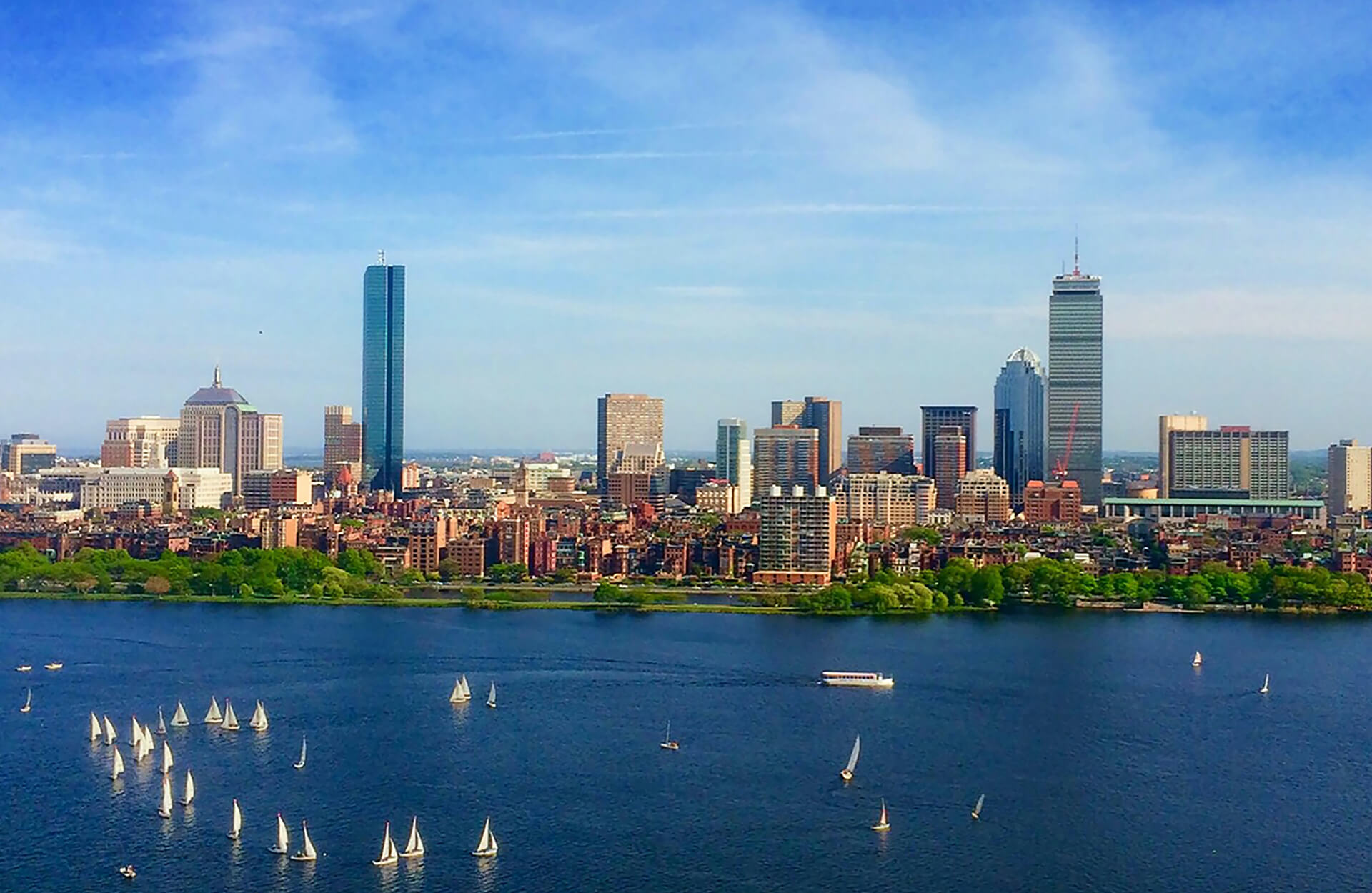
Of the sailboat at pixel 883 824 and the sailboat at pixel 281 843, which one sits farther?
the sailboat at pixel 883 824

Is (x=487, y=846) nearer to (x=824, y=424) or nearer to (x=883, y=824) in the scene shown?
(x=883, y=824)

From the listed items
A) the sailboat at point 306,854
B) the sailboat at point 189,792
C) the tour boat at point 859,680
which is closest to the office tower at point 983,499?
the tour boat at point 859,680

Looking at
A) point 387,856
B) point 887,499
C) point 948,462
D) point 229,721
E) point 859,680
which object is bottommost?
point 387,856

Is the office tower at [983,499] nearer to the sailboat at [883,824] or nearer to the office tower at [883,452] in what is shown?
the office tower at [883,452]

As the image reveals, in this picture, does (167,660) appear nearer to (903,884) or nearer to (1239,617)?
(903,884)

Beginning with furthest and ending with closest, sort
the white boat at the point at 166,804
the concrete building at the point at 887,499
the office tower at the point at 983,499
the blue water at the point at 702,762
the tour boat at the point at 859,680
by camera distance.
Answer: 1. the office tower at the point at 983,499
2. the concrete building at the point at 887,499
3. the tour boat at the point at 859,680
4. the white boat at the point at 166,804
5. the blue water at the point at 702,762

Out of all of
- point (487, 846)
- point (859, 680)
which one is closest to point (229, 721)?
point (487, 846)
